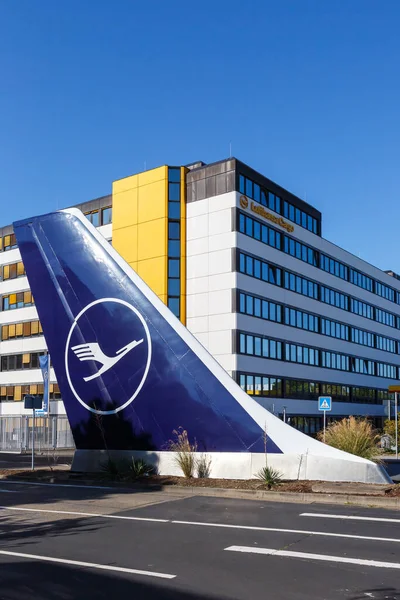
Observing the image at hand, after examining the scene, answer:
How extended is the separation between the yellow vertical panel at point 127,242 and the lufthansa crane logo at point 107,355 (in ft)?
109

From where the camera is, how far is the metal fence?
37.6m

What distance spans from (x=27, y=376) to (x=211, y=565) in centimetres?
5149

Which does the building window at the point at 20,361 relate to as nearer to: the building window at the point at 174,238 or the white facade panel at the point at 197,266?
the building window at the point at 174,238

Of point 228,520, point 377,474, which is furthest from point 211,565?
point 377,474

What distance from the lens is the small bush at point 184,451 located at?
15.4m

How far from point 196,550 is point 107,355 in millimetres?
8124

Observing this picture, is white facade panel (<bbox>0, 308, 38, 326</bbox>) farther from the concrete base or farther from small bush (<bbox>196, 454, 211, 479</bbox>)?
small bush (<bbox>196, 454, 211, 479</bbox>)

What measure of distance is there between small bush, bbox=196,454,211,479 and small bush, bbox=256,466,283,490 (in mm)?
1254

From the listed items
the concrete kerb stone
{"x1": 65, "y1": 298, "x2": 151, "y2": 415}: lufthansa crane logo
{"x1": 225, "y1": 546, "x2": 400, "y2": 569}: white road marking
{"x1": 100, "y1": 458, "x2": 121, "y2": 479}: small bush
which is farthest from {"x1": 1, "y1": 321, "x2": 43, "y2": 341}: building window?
{"x1": 225, "y1": 546, "x2": 400, "y2": 569}: white road marking

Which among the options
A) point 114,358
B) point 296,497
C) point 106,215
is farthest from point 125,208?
point 296,497

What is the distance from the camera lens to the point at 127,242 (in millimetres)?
50281

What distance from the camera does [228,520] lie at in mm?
11117

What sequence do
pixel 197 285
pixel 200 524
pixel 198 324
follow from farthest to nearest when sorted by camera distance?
pixel 197 285 → pixel 198 324 → pixel 200 524

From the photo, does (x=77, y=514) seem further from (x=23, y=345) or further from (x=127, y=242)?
(x=23, y=345)
